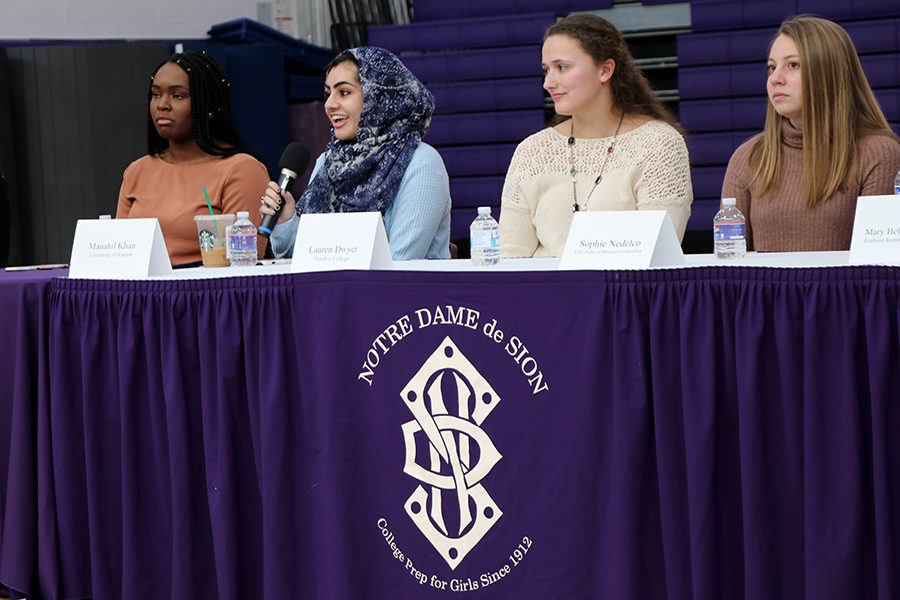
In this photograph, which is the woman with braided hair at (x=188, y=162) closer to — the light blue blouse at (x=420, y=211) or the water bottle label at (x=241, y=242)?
the light blue blouse at (x=420, y=211)

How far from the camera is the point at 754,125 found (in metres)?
5.38

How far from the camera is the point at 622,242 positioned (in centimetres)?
153

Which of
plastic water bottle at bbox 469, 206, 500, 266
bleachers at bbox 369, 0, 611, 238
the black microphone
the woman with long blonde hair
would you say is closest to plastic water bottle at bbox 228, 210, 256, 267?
the black microphone

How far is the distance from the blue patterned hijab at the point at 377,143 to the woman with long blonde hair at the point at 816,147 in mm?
888

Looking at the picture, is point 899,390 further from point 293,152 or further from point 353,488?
point 293,152

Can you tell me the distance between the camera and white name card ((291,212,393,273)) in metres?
1.68

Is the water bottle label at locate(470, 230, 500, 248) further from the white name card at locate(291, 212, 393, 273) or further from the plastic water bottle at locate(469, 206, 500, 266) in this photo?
the white name card at locate(291, 212, 393, 273)

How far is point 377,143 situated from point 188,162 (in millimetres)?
715

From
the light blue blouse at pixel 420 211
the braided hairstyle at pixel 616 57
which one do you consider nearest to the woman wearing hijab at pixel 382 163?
the light blue blouse at pixel 420 211

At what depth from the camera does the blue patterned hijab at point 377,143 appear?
2.45 metres

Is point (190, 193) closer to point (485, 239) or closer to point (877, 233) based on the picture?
point (485, 239)

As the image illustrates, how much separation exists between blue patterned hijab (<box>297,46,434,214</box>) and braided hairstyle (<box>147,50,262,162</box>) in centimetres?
45

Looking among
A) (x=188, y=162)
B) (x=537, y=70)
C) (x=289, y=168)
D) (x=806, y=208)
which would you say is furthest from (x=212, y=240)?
(x=537, y=70)

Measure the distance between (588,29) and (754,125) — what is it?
3.30 meters
